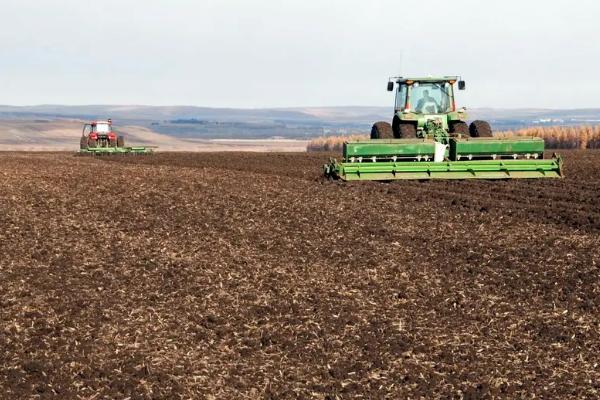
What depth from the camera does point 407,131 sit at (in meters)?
23.7

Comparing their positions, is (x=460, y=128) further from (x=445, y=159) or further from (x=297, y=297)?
(x=297, y=297)

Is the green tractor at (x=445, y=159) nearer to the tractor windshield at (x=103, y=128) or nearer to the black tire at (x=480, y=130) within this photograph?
the black tire at (x=480, y=130)

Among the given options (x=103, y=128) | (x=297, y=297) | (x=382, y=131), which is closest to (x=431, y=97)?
(x=382, y=131)

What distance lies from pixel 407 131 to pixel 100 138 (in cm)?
2249

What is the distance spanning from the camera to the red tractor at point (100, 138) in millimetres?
40062

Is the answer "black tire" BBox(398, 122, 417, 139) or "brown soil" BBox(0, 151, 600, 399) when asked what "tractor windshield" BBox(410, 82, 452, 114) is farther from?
"brown soil" BBox(0, 151, 600, 399)

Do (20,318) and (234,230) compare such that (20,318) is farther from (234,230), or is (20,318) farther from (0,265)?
(234,230)

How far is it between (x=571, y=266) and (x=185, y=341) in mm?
6191

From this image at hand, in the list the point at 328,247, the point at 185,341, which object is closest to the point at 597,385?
the point at 185,341

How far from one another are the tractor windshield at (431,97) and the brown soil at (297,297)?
6948 mm

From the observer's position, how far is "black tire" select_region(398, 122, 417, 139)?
23.6 metres

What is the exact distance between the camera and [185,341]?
8.63 meters

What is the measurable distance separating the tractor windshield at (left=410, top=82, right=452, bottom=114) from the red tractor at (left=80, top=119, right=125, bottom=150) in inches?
783

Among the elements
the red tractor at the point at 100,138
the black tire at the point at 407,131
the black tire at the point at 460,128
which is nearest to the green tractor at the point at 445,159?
the black tire at the point at 460,128
